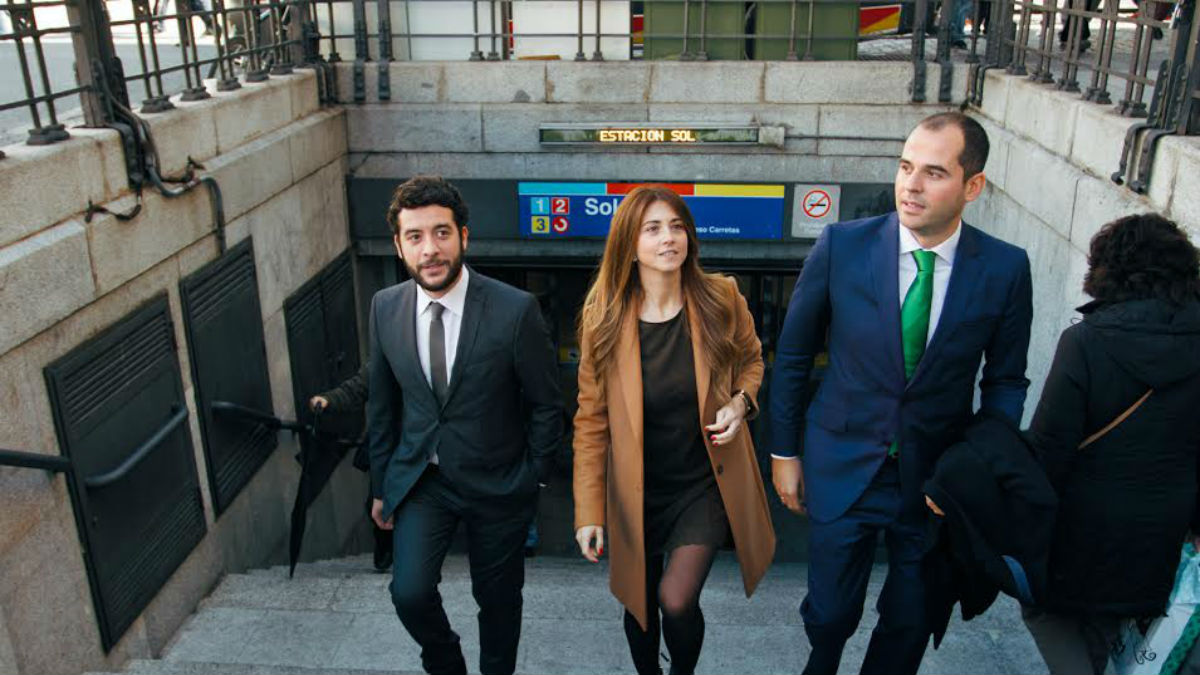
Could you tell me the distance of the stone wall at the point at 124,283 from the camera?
3975 mm

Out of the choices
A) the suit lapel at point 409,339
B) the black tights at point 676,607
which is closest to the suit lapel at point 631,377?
the black tights at point 676,607

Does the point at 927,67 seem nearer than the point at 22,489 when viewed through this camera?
No

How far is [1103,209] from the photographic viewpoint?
5219 mm

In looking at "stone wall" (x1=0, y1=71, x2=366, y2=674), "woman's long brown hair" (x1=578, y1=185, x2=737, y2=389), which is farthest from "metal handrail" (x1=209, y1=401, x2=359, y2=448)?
"woman's long brown hair" (x1=578, y1=185, x2=737, y2=389)

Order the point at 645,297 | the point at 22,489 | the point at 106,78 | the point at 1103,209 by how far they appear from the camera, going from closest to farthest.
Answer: the point at 645,297 → the point at 22,489 → the point at 106,78 → the point at 1103,209

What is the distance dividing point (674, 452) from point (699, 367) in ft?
1.05

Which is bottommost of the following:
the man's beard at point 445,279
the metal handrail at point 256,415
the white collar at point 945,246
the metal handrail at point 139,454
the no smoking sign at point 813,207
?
the metal handrail at point 256,415

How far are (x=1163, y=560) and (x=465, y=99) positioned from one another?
257 inches

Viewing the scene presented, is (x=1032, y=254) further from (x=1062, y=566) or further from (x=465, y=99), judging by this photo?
(x=465, y=99)

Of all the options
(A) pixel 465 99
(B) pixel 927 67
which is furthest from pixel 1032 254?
(A) pixel 465 99

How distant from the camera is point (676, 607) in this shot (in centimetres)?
345

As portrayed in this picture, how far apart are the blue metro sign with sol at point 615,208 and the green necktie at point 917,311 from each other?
5432 mm

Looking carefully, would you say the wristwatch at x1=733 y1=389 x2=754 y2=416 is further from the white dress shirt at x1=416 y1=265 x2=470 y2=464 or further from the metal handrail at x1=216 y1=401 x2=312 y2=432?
the metal handrail at x1=216 y1=401 x2=312 y2=432

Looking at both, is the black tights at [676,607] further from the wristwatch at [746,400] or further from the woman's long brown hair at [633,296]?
the woman's long brown hair at [633,296]
